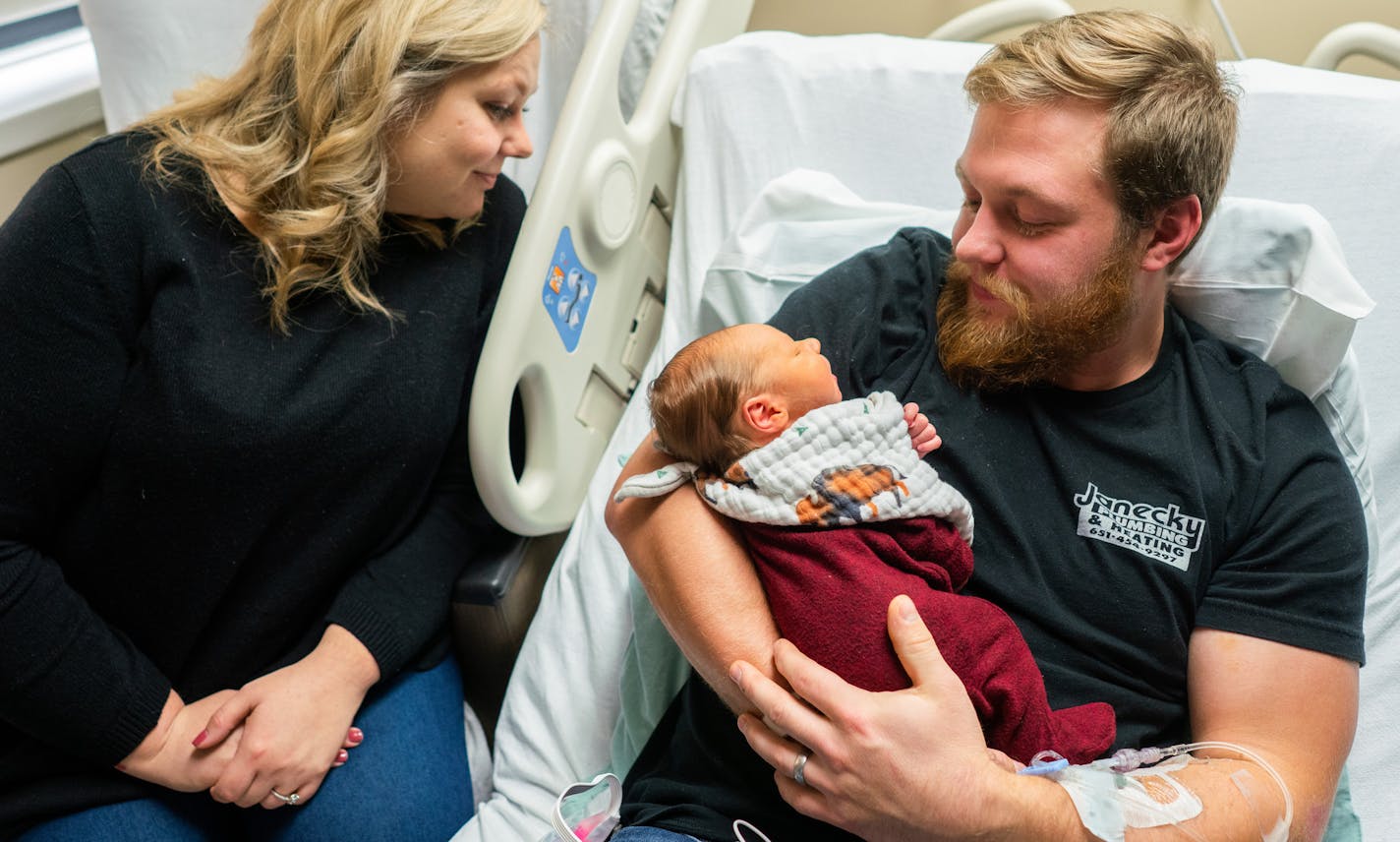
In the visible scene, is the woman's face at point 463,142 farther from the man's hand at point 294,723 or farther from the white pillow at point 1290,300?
the white pillow at point 1290,300

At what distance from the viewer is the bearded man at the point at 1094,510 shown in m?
1.33

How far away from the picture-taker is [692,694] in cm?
157

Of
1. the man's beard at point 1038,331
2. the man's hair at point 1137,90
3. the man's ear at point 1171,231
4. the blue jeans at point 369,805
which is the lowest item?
the blue jeans at point 369,805

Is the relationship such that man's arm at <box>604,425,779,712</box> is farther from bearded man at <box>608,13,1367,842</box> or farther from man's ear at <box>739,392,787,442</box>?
man's ear at <box>739,392,787,442</box>

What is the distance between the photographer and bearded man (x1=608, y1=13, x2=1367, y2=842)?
133 cm

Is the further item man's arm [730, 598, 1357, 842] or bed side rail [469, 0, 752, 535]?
bed side rail [469, 0, 752, 535]

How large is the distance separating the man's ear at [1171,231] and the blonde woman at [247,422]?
0.93 metres

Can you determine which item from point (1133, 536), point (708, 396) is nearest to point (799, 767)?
point (708, 396)

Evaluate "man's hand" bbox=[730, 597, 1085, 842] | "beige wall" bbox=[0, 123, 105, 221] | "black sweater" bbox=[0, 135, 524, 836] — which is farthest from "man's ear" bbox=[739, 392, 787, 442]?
"beige wall" bbox=[0, 123, 105, 221]

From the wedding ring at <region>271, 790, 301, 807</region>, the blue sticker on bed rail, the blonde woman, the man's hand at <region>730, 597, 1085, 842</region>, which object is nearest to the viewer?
the man's hand at <region>730, 597, 1085, 842</region>

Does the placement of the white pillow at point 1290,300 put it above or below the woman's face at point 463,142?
below

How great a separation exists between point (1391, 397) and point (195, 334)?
5.81ft

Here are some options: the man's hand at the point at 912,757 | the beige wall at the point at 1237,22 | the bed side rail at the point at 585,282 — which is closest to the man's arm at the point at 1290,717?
the man's hand at the point at 912,757

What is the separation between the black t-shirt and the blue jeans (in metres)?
0.36
